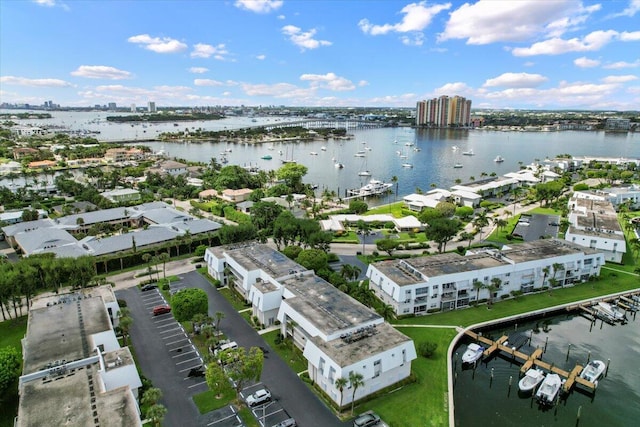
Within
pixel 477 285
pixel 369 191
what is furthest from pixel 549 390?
pixel 369 191

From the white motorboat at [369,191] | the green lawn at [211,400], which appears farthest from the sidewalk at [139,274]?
the white motorboat at [369,191]

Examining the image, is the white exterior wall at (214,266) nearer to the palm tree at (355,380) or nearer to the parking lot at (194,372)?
the parking lot at (194,372)

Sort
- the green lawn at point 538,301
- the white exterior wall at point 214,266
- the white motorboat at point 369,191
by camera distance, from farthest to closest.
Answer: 1. the white motorboat at point 369,191
2. the white exterior wall at point 214,266
3. the green lawn at point 538,301

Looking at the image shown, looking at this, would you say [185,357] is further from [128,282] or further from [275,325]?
[128,282]

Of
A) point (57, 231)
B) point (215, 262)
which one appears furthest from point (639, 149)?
point (57, 231)

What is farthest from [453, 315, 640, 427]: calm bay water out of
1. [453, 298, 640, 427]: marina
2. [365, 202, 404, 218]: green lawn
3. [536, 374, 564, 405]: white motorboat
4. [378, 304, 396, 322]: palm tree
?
[365, 202, 404, 218]: green lawn

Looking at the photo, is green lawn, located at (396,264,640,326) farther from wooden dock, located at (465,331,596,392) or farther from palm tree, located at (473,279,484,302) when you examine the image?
wooden dock, located at (465,331,596,392)
